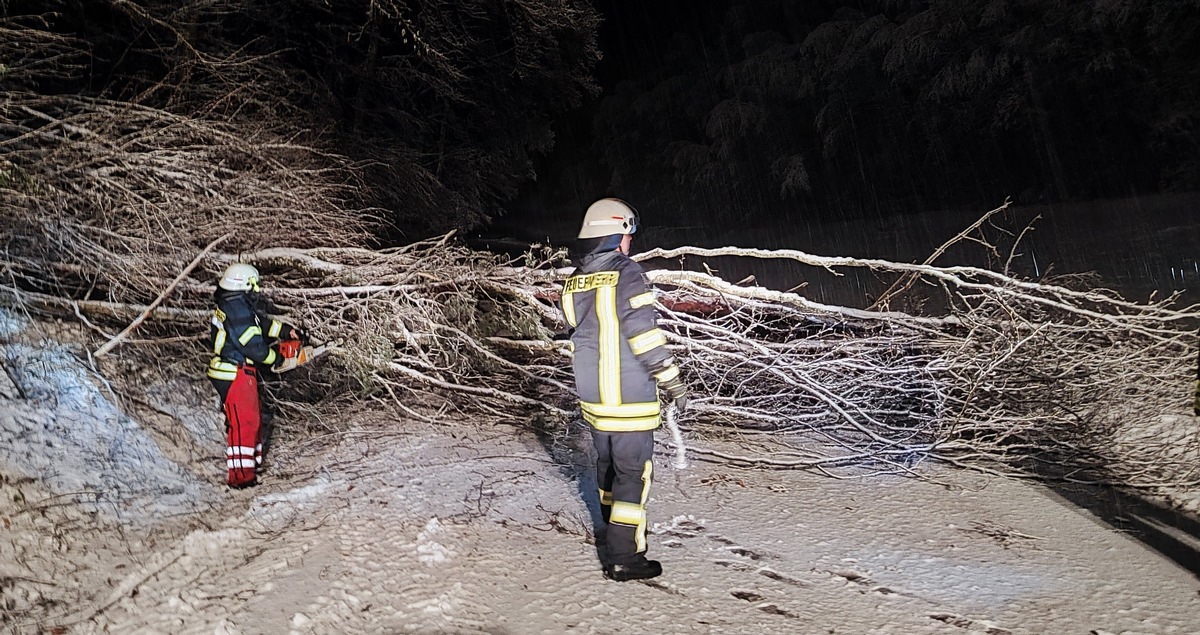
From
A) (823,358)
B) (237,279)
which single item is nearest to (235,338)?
(237,279)

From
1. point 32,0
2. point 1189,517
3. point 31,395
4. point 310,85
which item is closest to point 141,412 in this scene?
point 31,395

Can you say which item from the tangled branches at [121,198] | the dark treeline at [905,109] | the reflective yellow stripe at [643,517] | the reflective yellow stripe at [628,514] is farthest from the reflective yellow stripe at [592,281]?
the dark treeline at [905,109]

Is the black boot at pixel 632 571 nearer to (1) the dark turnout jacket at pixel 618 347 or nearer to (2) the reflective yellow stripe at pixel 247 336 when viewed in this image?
(1) the dark turnout jacket at pixel 618 347

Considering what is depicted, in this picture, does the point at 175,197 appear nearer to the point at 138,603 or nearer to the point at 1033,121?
the point at 138,603

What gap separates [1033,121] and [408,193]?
46.7 feet

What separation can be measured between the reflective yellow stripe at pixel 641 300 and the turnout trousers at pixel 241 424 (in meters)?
2.56

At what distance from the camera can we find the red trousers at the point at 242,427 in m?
4.38

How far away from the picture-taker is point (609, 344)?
3217mm

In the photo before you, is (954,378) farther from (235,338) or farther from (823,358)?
(235,338)

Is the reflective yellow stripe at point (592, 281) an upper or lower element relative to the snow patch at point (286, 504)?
upper

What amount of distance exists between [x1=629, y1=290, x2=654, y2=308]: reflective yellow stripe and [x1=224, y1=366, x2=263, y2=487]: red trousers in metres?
2.56

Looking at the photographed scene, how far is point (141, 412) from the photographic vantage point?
4.92m

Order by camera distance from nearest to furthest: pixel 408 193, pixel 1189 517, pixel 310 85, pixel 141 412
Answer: pixel 1189 517
pixel 141 412
pixel 310 85
pixel 408 193

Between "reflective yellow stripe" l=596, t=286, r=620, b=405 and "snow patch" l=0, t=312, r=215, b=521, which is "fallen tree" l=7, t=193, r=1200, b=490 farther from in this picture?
"reflective yellow stripe" l=596, t=286, r=620, b=405
